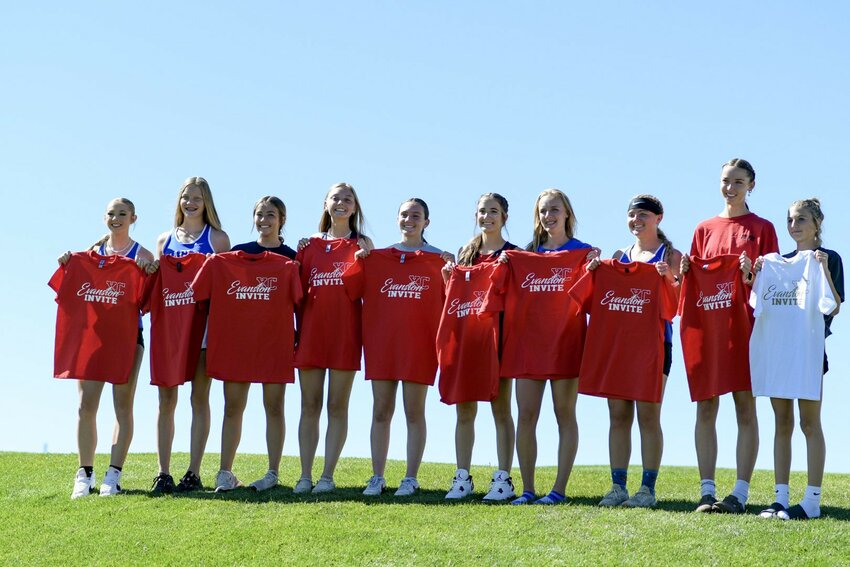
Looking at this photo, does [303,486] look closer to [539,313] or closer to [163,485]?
[163,485]

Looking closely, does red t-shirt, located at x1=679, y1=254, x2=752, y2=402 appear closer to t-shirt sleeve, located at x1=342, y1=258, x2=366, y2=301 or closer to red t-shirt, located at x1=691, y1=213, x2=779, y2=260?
red t-shirt, located at x1=691, y1=213, x2=779, y2=260

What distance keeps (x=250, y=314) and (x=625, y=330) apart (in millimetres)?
3968

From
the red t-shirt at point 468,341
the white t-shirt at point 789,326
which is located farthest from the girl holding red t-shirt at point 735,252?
the red t-shirt at point 468,341

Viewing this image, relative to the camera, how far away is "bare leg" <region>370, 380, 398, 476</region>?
1102cm

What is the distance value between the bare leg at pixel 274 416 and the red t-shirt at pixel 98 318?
169 cm

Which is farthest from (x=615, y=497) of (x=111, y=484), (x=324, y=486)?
(x=111, y=484)

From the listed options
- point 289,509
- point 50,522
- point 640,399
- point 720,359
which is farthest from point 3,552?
point 720,359

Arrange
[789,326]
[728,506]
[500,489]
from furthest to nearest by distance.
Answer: [500,489] → [728,506] → [789,326]

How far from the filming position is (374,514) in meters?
10.2

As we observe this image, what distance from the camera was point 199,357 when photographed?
11.6m

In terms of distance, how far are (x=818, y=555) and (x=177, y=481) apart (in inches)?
300

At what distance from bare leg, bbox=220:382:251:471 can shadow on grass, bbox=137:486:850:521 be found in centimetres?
46

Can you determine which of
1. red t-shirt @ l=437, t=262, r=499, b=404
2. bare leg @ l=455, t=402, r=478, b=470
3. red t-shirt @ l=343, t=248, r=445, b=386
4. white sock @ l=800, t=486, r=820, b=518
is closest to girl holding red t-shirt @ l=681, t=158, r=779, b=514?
white sock @ l=800, t=486, r=820, b=518

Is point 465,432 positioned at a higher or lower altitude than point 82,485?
higher
